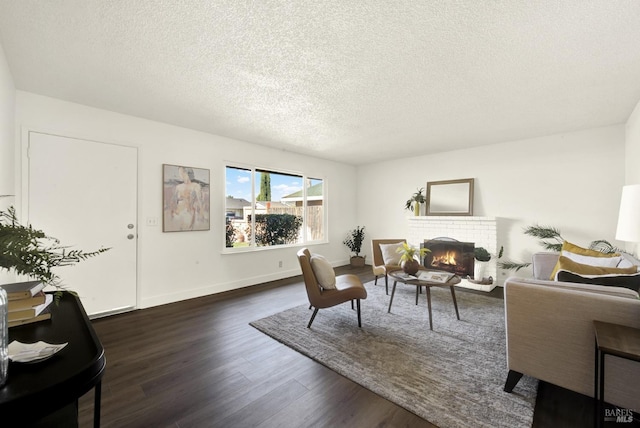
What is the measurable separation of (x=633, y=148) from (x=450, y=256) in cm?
269

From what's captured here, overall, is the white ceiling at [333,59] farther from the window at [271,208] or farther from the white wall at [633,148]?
the window at [271,208]

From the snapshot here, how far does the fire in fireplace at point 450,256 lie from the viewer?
4750mm

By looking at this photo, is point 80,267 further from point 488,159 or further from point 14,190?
point 488,159

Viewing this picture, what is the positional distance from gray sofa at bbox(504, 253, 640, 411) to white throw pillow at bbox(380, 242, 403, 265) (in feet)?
7.93

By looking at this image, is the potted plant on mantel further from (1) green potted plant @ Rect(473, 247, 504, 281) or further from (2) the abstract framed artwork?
(2) the abstract framed artwork

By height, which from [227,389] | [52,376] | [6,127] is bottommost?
[227,389]

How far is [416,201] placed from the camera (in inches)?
216

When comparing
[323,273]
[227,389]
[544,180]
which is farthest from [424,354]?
[544,180]

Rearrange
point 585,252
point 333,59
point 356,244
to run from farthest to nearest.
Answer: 1. point 356,244
2. point 585,252
3. point 333,59

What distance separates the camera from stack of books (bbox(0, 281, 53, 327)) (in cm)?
114

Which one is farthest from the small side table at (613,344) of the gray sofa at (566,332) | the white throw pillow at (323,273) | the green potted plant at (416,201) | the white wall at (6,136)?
the green potted plant at (416,201)

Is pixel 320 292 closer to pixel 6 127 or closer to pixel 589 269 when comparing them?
pixel 589 269

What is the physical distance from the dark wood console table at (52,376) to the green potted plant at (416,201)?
17.4 ft

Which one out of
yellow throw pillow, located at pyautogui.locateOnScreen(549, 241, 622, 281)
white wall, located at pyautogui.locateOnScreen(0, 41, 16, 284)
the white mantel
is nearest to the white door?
white wall, located at pyautogui.locateOnScreen(0, 41, 16, 284)
